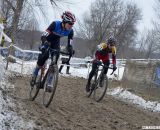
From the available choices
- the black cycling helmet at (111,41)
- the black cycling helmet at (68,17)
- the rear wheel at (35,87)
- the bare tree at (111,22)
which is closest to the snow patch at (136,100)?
the black cycling helmet at (111,41)

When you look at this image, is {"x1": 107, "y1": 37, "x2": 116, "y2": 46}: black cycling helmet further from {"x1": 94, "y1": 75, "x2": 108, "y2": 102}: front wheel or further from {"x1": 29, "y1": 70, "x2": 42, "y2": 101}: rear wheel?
{"x1": 29, "y1": 70, "x2": 42, "y2": 101}: rear wheel

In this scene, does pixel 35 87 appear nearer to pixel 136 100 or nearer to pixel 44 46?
pixel 44 46

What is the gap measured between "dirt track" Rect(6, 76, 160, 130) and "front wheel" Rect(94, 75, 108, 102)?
0.90 feet

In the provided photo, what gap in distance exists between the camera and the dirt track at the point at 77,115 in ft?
25.5

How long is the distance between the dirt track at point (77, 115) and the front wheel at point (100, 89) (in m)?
0.27

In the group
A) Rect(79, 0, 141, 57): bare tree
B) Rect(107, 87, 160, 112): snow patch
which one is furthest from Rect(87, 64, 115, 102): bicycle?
Rect(79, 0, 141, 57): bare tree

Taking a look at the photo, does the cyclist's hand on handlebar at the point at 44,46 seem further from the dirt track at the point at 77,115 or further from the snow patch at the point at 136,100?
the snow patch at the point at 136,100

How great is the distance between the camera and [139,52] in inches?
3460

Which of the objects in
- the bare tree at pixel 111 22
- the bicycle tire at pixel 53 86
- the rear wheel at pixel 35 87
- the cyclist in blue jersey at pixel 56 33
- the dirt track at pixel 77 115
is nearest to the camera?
the dirt track at pixel 77 115

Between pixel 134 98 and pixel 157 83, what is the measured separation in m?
5.24

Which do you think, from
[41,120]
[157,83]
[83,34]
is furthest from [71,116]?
[83,34]

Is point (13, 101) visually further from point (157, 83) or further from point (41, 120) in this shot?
point (157, 83)

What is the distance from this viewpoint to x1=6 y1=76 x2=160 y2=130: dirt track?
777 centimetres

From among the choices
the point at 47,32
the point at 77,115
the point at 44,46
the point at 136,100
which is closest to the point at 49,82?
the point at 44,46
